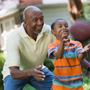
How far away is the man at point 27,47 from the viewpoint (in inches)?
104

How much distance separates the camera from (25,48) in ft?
9.50

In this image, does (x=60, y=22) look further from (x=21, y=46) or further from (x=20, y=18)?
(x=20, y=18)

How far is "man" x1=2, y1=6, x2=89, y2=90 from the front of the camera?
2646mm

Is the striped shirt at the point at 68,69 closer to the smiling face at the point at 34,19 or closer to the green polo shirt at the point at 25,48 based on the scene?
the smiling face at the point at 34,19

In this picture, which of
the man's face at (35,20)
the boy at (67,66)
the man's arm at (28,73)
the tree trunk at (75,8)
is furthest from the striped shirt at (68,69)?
the tree trunk at (75,8)

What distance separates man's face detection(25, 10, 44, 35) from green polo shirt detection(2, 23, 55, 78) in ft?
0.84

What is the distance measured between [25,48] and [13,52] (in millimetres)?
261

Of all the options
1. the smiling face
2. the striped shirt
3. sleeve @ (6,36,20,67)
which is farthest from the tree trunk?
the striped shirt

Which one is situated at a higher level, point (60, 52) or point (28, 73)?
point (60, 52)

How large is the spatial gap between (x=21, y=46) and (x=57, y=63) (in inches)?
28.2

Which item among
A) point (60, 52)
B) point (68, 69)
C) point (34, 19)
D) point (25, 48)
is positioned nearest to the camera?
point (60, 52)

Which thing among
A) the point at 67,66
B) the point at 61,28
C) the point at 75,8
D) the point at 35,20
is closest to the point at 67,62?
the point at 67,66

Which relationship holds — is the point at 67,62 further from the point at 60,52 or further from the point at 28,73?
the point at 28,73

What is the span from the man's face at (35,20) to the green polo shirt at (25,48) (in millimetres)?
256
